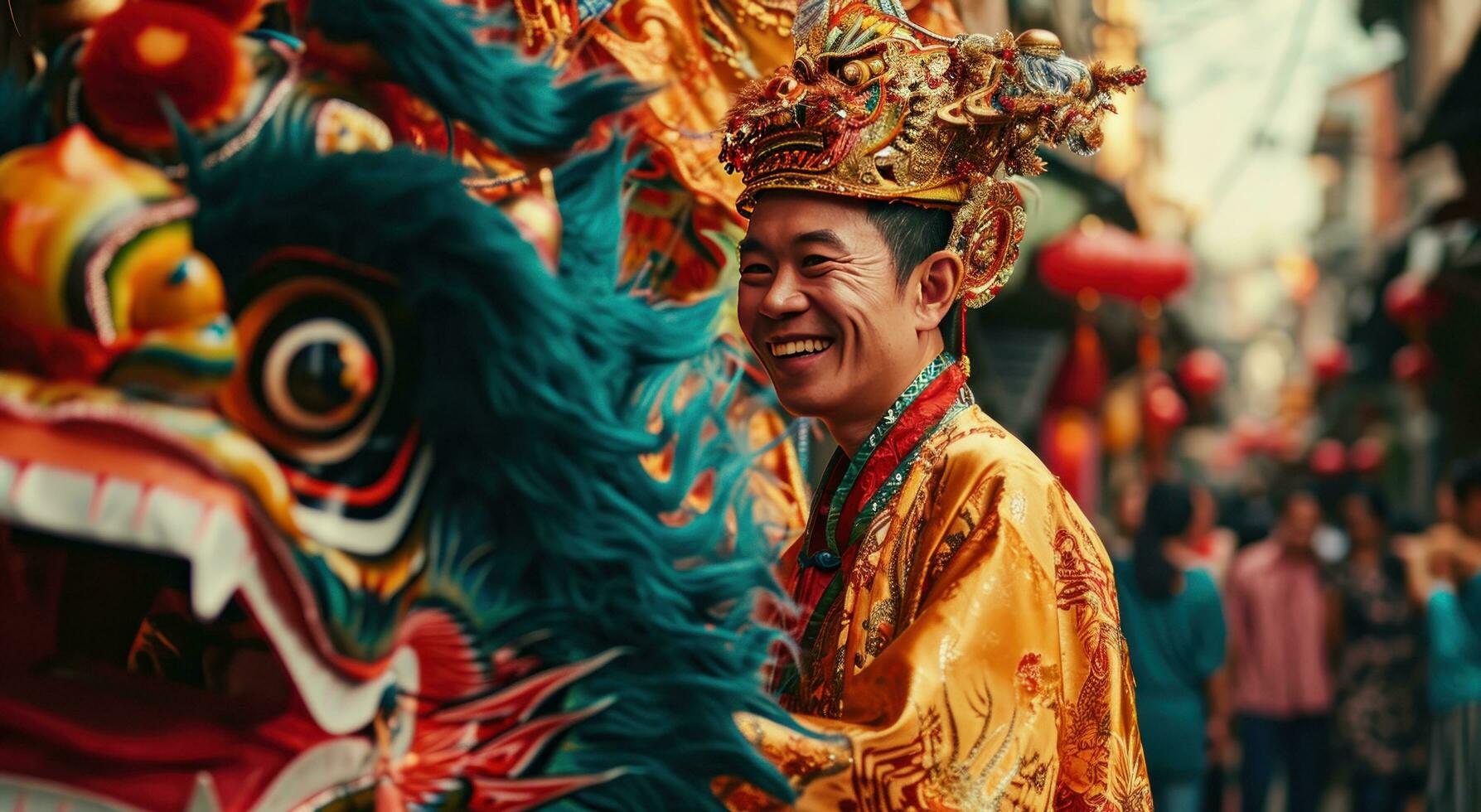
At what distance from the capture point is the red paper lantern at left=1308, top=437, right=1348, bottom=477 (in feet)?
54.8

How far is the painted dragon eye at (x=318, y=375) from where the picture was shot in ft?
4.60

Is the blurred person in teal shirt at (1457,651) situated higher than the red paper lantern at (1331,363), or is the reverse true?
the red paper lantern at (1331,363)

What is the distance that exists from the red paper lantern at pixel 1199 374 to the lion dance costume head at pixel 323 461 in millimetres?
22409

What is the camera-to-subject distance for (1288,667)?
7.57 metres

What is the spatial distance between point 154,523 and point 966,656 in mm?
964

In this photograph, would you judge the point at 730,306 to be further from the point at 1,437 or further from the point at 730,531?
the point at 1,437

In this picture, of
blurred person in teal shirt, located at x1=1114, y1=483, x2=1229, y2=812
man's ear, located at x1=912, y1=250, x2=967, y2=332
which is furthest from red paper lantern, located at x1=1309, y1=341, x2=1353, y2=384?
man's ear, located at x1=912, y1=250, x2=967, y2=332

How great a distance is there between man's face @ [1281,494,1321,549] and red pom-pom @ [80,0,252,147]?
275 inches

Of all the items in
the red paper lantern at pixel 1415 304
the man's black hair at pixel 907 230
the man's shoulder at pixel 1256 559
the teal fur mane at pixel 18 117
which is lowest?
the man's shoulder at pixel 1256 559

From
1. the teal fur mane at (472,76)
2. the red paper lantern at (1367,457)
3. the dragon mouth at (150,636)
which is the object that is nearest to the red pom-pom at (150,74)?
the teal fur mane at (472,76)

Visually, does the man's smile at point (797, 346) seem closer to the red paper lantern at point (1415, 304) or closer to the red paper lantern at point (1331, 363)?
the red paper lantern at point (1415, 304)

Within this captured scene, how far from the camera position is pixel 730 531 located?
1.66 metres

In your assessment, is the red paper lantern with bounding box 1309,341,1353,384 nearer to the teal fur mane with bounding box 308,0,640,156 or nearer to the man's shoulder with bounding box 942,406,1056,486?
the man's shoulder with bounding box 942,406,1056,486

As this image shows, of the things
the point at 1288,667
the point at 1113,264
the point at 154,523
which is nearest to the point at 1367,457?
the point at 1113,264
